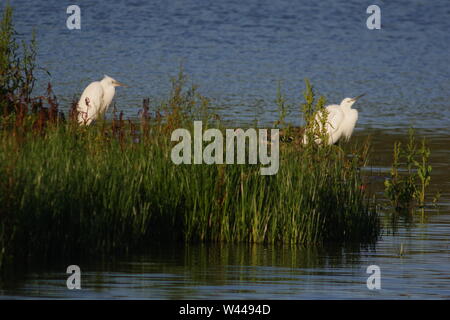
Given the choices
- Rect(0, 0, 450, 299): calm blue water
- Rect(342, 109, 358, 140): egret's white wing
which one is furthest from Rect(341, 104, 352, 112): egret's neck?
Rect(0, 0, 450, 299): calm blue water

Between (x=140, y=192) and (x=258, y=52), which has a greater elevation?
(x=258, y=52)

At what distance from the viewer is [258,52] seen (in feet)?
131

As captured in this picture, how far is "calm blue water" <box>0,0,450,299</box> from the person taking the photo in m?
9.73

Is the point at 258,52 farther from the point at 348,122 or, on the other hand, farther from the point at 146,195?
the point at 146,195

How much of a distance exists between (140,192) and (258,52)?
29.1 m

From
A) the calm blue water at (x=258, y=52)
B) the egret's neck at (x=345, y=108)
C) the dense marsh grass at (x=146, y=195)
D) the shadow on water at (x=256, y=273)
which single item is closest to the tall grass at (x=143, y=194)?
the dense marsh grass at (x=146, y=195)

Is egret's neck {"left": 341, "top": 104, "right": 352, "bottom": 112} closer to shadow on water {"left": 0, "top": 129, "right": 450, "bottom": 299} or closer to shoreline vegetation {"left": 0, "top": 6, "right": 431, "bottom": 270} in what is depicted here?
shoreline vegetation {"left": 0, "top": 6, "right": 431, "bottom": 270}

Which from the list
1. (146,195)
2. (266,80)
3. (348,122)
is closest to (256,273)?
(146,195)

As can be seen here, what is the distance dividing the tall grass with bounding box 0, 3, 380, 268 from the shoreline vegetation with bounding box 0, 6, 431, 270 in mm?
11

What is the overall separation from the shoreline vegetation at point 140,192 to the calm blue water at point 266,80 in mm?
281

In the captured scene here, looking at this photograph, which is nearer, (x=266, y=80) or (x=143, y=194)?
(x=143, y=194)

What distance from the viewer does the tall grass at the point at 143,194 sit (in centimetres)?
1005
